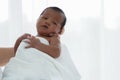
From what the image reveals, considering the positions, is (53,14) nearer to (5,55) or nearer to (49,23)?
(49,23)

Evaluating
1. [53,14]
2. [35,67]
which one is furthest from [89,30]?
[35,67]

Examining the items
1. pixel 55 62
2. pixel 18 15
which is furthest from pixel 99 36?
pixel 55 62

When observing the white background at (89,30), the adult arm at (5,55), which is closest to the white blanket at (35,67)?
the adult arm at (5,55)

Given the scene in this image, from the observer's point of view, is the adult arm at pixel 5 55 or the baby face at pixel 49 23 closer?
the baby face at pixel 49 23

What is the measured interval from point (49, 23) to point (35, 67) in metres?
0.29

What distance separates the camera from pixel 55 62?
1132mm

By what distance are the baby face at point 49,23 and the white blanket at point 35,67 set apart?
0.15 metres

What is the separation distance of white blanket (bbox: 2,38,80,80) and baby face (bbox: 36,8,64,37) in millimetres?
148

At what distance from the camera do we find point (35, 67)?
1.07 metres

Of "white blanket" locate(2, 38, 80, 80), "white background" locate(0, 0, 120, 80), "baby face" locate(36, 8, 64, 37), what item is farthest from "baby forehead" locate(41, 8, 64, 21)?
"white background" locate(0, 0, 120, 80)

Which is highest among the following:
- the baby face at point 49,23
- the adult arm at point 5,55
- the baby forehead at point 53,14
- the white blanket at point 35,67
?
the baby forehead at point 53,14

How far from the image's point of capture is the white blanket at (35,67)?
1.05 metres

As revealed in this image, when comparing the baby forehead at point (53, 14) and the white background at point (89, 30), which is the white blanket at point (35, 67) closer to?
the baby forehead at point (53, 14)

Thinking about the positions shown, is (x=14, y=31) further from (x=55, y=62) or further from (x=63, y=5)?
(x=55, y=62)
